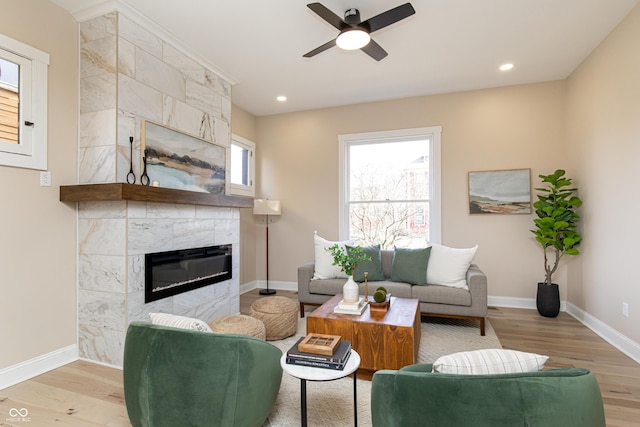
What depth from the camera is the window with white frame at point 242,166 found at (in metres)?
4.96

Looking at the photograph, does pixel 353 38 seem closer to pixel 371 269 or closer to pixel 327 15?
pixel 327 15

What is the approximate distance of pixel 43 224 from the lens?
8.34 feet

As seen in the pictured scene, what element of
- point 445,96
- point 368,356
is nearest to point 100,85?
point 368,356

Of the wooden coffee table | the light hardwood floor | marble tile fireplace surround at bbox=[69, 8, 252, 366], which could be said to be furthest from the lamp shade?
the light hardwood floor

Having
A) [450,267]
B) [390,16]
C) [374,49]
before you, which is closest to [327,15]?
[390,16]

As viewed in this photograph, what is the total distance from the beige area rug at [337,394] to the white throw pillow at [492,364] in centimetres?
101

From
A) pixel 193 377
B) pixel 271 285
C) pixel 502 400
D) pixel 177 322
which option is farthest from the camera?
pixel 271 285

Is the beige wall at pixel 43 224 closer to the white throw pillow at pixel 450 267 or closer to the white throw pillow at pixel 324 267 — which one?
the white throw pillow at pixel 324 267

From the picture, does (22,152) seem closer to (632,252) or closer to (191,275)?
(191,275)

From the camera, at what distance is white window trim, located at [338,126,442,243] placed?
14.9 feet

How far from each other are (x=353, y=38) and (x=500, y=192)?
2954mm

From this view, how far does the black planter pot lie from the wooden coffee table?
2265 millimetres

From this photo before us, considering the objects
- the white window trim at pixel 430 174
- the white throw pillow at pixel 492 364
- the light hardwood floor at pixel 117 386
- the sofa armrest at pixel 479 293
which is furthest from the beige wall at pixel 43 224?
the sofa armrest at pixel 479 293

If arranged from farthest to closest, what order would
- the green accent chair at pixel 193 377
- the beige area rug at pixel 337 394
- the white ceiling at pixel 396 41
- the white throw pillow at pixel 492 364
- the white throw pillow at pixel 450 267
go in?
1. the white throw pillow at pixel 450 267
2. the white ceiling at pixel 396 41
3. the beige area rug at pixel 337 394
4. the green accent chair at pixel 193 377
5. the white throw pillow at pixel 492 364
